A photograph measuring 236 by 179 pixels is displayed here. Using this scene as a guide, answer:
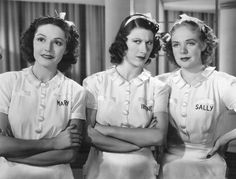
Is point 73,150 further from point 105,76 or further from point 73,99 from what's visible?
point 105,76

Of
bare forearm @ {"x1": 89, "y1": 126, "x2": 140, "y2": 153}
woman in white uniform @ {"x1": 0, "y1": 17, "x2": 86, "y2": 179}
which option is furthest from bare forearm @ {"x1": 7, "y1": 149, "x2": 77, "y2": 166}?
bare forearm @ {"x1": 89, "y1": 126, "x2": 140, "y2": 153}

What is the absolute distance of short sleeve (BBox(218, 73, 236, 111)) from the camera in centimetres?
204

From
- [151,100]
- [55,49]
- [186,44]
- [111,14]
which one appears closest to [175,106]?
[151,100]

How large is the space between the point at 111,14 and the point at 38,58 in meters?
2.92

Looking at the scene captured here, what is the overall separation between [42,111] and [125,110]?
0.43 metres

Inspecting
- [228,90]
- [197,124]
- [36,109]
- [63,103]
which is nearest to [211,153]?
[197,124]

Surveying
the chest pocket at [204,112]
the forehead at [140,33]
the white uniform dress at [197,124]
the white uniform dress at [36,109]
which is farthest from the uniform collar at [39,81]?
the chest pocket at [204,112]

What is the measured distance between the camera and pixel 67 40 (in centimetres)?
197

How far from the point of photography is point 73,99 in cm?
193

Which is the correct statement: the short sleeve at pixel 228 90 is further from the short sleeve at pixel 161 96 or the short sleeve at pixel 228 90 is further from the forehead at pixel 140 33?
the forehead at pixel 140 33

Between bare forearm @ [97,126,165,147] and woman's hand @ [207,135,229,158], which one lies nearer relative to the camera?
bare forearm @ [97,126,165,147]

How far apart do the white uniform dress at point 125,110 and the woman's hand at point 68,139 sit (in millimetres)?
204

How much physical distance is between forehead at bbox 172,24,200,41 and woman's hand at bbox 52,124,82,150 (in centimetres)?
76

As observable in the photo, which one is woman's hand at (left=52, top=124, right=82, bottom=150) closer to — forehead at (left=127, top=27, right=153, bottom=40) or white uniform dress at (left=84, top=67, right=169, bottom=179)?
white uniform dress at (left=84, top=67, right=169, bottom=179)
